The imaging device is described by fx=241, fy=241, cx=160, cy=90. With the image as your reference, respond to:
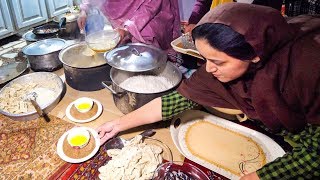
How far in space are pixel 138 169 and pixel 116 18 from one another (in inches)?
63.5

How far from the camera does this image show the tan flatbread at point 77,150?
120 cm

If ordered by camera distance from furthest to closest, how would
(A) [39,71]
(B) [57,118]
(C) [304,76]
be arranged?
(A) [39,71] → (B) [57,118] → (C) [304,76]

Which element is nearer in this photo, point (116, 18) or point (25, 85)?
point (25, 85)

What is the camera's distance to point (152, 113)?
1.26 m

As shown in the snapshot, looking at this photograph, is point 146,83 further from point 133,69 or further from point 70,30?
point 70,30

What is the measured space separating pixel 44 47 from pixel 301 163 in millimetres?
1900

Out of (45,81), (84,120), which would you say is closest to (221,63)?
(84,120)

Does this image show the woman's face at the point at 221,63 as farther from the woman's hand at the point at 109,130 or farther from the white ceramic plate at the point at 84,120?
the white ceramic plate at the point at 84,120

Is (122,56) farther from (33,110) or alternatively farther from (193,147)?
(193,147)

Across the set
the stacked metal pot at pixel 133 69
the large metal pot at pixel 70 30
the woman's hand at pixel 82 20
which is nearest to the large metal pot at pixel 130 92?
the stacked metal pot at pixel 133 69

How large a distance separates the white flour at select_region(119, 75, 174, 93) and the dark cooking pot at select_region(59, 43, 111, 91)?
0.20m

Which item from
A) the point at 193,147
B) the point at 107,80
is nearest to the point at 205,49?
the point at 193,147

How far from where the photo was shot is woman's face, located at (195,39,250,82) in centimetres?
90

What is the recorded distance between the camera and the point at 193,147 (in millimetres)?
1224
